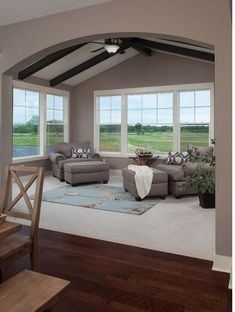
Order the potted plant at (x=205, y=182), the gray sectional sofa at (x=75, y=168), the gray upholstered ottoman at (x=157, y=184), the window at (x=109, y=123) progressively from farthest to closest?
the window at (x=109, y=123)
the gray sectional sofa at (x=75, y=168)
the gray upholstered ottoman at (x=157, y=184)
the potted plant at (x=205, y=182)

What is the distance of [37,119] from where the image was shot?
7.80 metres

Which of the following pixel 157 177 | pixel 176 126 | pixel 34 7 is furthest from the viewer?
pixel 176 126

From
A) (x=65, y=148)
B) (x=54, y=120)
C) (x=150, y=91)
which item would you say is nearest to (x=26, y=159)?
(x=65, y=148)

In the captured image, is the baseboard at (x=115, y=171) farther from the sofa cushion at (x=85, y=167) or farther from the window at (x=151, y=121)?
the sofa cushion at (x=85, y=167)

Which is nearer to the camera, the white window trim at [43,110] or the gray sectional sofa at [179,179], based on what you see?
the gray sectional sofa at [179,179]

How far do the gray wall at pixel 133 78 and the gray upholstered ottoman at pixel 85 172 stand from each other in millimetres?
1527

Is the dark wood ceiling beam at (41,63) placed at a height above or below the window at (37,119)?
above

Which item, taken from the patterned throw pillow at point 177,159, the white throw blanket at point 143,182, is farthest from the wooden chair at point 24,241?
the patterned throw pillow at point 177,159

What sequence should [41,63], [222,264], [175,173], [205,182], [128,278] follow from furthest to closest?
[41,63] → [175,173] → [205,182] → [222,264] → [128,278]

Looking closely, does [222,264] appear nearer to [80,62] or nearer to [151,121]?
[151,121]

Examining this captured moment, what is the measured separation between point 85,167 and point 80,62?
9.48 feet

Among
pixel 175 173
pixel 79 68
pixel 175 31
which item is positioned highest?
pixel 79 68

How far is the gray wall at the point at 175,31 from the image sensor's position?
2.58 metres

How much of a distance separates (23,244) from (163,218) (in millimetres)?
2564
